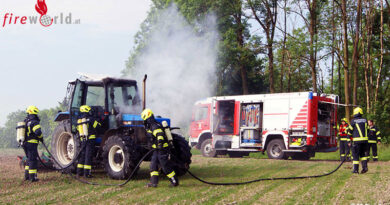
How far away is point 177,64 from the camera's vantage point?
2181 centimetres

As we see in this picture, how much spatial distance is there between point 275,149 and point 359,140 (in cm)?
708

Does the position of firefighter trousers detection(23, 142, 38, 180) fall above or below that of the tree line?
below

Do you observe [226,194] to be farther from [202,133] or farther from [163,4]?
[163,4]

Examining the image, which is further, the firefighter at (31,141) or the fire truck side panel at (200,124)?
the fire truck side panel at (200,124)

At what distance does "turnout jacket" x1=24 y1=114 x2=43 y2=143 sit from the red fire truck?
1119cm

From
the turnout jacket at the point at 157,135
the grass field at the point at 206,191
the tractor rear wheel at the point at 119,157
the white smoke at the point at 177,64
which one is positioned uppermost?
the white smoke at the point at 177,64

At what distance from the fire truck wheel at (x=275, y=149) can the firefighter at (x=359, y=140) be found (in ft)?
21.1

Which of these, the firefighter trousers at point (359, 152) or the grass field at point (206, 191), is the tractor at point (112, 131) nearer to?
the grass field at point (206, 191)

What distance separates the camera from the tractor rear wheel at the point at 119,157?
424 inches

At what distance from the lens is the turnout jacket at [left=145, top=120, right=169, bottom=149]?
10117mm

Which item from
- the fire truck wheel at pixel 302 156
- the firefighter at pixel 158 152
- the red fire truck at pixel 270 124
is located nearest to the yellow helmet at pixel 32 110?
the firefighter at pixel 158 152

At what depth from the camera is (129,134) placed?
11.7 meters

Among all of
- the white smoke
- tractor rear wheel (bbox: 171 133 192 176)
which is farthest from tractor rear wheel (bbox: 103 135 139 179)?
the white smoke

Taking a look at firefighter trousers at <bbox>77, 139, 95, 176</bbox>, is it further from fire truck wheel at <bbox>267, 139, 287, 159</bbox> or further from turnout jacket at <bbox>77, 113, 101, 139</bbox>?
fire truck wheel at <bbox>267, 139, 287, 159</bbox>
